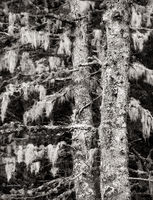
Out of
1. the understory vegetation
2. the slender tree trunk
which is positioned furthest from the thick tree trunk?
the slender tree trunk

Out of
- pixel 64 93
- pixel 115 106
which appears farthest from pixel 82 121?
pixel 115 106

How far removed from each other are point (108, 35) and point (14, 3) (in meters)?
5.56

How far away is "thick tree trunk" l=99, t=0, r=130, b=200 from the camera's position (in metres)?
4.79

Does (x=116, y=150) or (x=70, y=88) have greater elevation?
(x=70, y=88)

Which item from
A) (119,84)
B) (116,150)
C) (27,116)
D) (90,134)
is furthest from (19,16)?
(116,150)

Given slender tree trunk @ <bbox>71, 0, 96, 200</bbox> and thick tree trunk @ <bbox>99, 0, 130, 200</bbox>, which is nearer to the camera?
thick tree trunk @ <bbox>99, 0, 130, 200</bbox>

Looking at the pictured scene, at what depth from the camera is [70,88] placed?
7754 mm

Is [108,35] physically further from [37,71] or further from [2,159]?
[2,159]

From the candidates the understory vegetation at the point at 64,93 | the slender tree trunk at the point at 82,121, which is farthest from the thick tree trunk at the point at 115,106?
the slender tree trunk at the point at 82,121

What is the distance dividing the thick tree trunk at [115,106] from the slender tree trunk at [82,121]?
129cm

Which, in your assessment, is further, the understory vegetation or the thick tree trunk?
the understory vegetation

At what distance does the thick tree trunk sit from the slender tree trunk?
129 cm

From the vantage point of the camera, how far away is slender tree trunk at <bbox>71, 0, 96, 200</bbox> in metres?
6.87

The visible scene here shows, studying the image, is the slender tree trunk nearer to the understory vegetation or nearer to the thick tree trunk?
the understory vegetation
